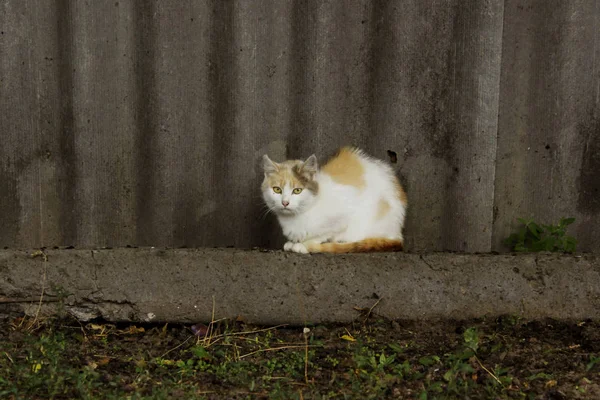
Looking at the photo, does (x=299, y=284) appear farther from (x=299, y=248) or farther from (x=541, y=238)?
(x=541, y=238)

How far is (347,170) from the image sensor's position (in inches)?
142

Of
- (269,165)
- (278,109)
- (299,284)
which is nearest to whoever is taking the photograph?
(299,284)

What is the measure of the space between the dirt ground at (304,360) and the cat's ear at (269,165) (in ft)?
2.82

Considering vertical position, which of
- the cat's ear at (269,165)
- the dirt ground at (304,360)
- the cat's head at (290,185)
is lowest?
the dirt ground at (304,360)

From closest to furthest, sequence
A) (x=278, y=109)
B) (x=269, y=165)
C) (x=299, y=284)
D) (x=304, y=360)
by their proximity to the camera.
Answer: (x=304, y=360) → (x=299, y=284) → (x=269, y=165) → (x=278, y=109)

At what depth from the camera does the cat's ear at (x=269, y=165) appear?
11.5 ft

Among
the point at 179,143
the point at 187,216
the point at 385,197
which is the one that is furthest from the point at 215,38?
the point at 385,197

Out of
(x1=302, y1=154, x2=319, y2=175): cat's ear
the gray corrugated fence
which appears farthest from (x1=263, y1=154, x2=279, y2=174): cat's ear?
the gray corrugated fence

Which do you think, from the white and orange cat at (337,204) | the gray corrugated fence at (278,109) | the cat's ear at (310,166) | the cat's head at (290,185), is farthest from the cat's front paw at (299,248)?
the gray corrugated fence at (278,109)

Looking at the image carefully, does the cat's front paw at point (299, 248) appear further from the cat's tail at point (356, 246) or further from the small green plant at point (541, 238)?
the small green plant at point (541, 238)

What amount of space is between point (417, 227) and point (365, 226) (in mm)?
430

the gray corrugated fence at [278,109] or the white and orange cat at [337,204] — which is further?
the gray corrugated fence at [278,109]

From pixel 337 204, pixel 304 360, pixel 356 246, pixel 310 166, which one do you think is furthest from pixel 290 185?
pixel 304 360

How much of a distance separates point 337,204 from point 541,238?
4.08 ft
